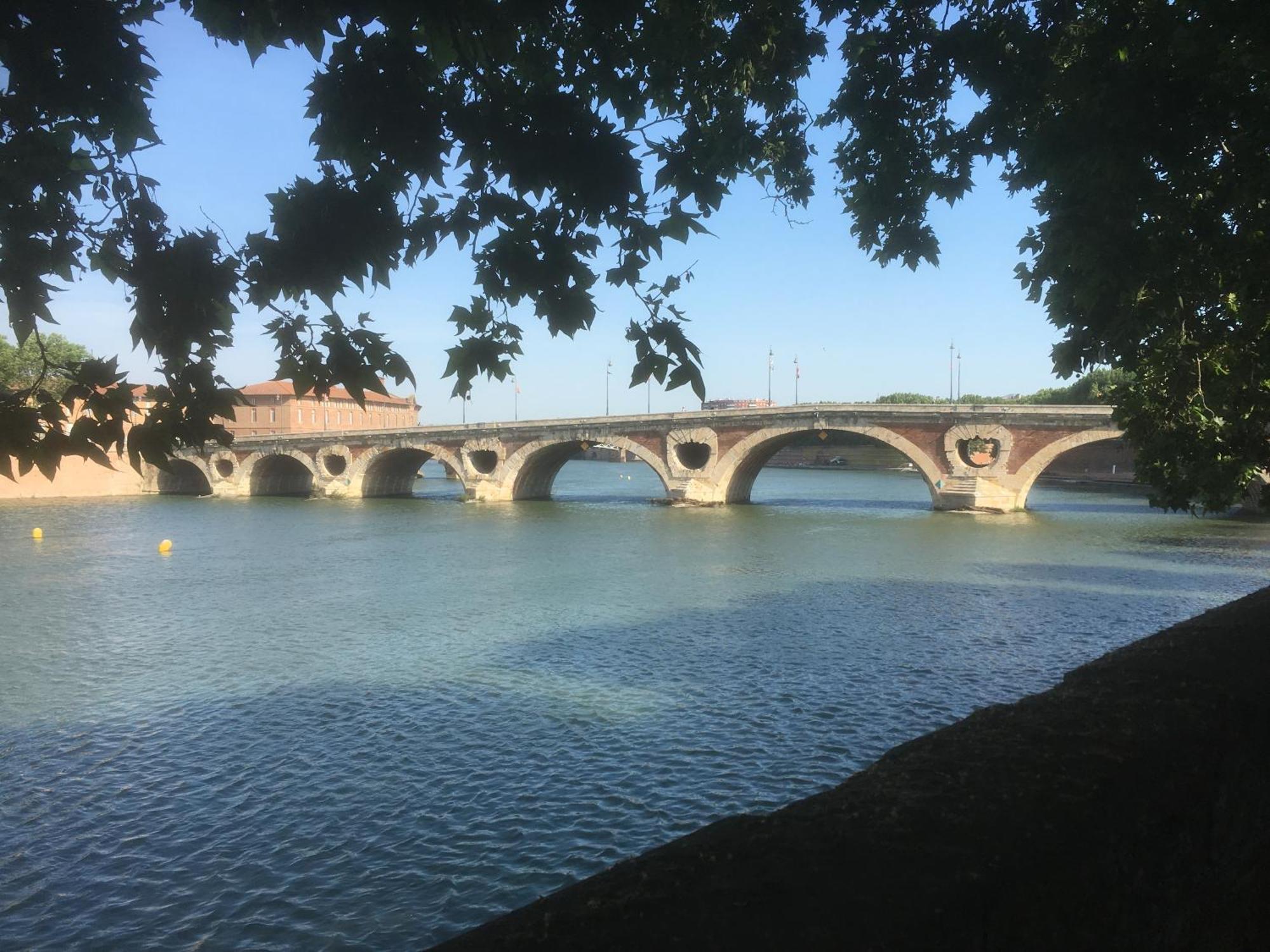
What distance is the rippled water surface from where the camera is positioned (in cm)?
888

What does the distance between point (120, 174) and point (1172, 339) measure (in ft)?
33.3

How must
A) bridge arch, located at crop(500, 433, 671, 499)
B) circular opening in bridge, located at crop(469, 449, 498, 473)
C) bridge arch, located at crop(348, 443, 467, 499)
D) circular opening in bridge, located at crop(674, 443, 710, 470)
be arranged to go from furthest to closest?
1. bridge arch, located at crop(348, 443, 467, 499)
2. circular opening in bridge, located at crop(469, 449, 498, 473)
3. bridge arch, located at crop(500, 433, 671, 499)
4. circular opening in bridge, located at crop(674, 443, 710, 470)

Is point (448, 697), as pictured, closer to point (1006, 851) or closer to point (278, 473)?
point (1006, 851)

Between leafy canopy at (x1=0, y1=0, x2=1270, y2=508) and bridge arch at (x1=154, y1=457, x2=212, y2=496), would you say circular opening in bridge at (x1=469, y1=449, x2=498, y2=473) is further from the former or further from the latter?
leafy canopy at (x1=0, y1=0, x2=1270, y2=508)

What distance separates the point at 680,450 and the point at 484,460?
13449 millimetres

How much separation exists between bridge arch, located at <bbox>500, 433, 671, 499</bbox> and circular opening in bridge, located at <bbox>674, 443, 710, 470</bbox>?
1.16m

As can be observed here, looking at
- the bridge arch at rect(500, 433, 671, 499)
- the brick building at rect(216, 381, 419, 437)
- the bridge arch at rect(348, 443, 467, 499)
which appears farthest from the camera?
the brick building at rect(216, 381, 419, 437)

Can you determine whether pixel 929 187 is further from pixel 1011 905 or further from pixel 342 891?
pixel 342 891

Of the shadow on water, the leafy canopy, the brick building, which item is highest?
the brick building

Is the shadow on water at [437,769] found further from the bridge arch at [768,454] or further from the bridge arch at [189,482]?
the bridge arch at [189,482]

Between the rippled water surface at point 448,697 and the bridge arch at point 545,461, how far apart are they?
63.9 feet

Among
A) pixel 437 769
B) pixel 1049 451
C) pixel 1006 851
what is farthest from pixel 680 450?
pixel 1006 851

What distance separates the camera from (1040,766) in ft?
11.8

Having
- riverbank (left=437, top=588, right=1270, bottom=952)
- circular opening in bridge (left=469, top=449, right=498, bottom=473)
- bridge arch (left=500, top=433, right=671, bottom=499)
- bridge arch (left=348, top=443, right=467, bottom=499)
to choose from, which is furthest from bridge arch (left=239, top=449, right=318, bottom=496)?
riverbank (left=437, top=588, right=1270, bottom=952)
